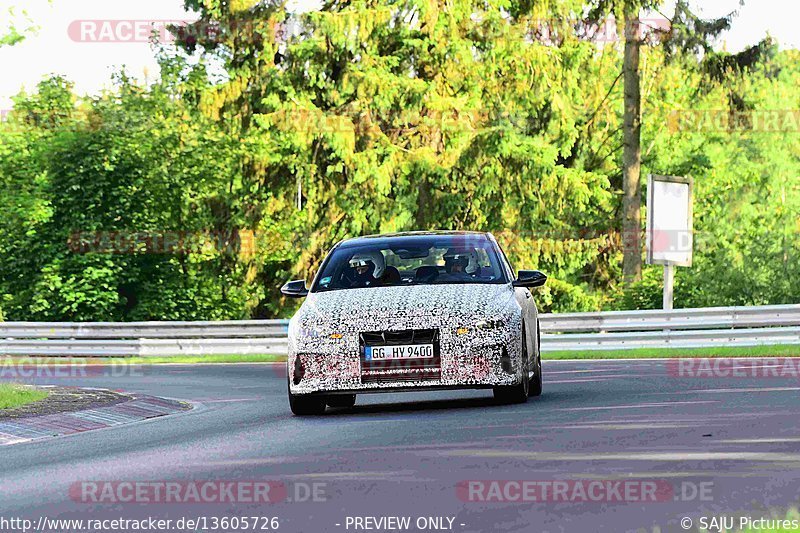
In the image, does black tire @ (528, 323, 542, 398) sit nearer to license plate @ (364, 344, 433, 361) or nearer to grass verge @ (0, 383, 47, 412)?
license plate @ (364, 344, 433, 361)

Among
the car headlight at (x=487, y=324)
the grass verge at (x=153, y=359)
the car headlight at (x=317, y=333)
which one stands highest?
the car headlight at (x=487, y=324)

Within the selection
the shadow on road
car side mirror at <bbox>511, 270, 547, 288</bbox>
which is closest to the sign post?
the shadow on road

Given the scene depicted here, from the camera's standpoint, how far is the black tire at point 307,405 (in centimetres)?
1669

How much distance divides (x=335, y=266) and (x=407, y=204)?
1279 inches

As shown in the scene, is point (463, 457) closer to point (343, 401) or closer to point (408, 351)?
point (408, 351)

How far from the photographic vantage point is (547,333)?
3472cm

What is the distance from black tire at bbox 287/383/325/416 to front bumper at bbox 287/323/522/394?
532 mm

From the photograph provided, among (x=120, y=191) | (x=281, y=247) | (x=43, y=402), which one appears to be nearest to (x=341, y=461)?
(x=43, y=402)

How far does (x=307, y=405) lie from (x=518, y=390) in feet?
6.74

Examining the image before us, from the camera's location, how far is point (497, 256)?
1752cm

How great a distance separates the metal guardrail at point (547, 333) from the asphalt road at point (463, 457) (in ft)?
39.0

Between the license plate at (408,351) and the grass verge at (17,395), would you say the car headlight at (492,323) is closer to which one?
the license plate at (408,351)
